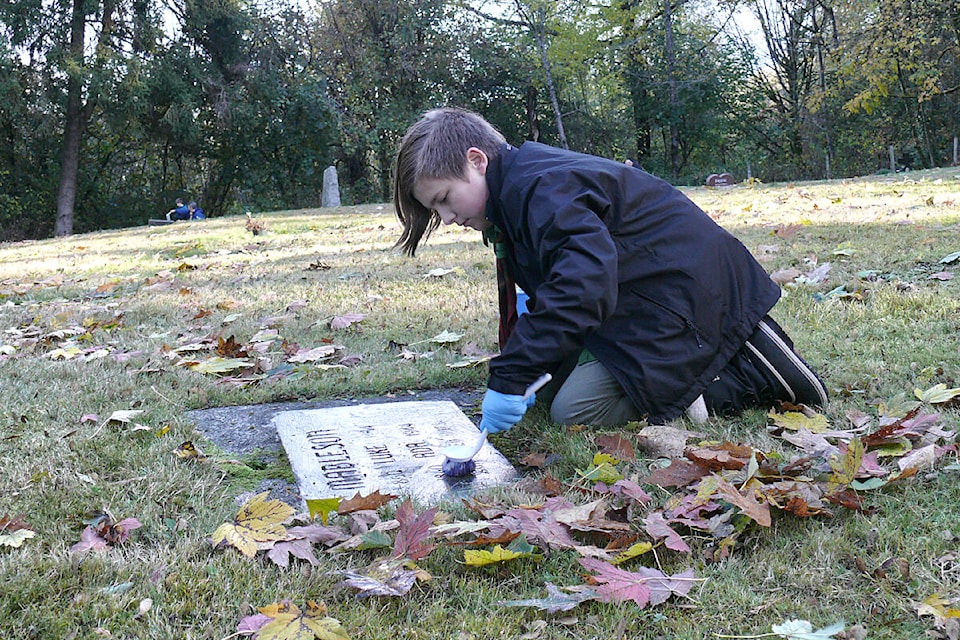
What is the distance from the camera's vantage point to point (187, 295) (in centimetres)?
558

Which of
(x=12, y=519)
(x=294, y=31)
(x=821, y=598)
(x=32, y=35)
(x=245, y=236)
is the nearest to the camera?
(x=821, y=598)

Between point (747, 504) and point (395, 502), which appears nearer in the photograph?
point (747, 504)

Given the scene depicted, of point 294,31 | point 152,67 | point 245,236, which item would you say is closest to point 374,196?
point 294,31

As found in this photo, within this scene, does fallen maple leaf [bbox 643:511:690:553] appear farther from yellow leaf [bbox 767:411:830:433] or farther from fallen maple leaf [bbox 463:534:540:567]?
yellow leaf [bbox 767:411:830:433]

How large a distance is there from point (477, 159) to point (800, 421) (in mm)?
1244

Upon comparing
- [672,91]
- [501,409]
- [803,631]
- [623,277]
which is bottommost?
[803,631]

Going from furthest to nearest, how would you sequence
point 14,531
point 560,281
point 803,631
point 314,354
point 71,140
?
1. point 71,140
2. point 314,354
3. point 560,281
4. point 14,531
5. point 803,631

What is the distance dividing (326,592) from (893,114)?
2621 cm

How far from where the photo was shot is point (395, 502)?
217 cm

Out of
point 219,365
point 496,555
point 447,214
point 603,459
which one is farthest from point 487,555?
point 219,365

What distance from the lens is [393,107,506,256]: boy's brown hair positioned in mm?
2463

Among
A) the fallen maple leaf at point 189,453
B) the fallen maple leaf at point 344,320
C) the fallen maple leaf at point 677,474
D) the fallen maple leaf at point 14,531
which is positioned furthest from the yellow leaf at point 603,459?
the fallen maple leaf at point 344,320

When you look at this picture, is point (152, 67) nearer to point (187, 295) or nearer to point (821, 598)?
point (187, 295)

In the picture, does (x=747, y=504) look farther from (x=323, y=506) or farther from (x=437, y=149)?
(x=437, y=149)
